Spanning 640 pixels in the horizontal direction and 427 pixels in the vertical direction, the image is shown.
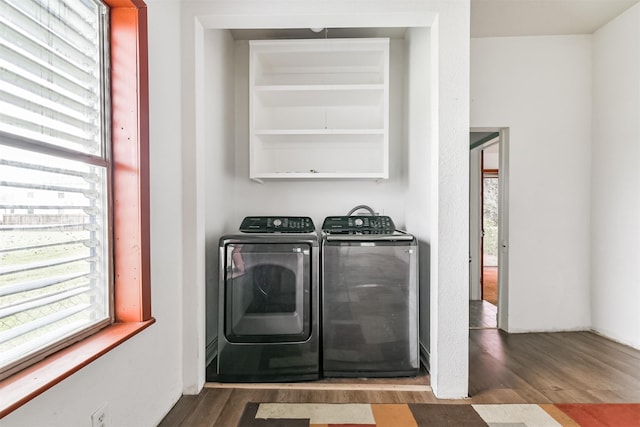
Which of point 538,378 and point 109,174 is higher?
point 109,174

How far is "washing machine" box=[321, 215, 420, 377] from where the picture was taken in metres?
2.11

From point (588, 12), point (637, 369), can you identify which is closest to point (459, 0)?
point (588, 12)

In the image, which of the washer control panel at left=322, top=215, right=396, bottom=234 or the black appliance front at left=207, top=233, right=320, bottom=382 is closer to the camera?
the black appliance front at left=207, top=233, right=320, bottom=382

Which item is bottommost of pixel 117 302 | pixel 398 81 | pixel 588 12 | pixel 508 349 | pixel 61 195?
pixel 508 349

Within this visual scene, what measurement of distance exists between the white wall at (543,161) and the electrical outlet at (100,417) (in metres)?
3.08

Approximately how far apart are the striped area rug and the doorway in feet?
4.37

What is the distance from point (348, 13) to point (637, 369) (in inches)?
118

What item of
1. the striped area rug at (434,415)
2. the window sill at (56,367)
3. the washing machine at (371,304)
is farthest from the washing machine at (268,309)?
the window sill at (56,367)

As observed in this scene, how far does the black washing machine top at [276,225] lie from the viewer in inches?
94.7

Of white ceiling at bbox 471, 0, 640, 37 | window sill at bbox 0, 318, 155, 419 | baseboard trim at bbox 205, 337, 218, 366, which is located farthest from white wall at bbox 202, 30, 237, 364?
white ceiling at bbox 471, 0, 640, 37

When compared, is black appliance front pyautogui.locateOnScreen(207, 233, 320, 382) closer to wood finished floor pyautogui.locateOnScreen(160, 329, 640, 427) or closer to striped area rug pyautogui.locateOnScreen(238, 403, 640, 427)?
wood finished floor pyautogui.locateOnScreen(160, 329, 640, 427)

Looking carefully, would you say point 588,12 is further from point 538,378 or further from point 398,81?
point 538,378

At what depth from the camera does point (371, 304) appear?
211 cm

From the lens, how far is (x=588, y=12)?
2.63 metres
